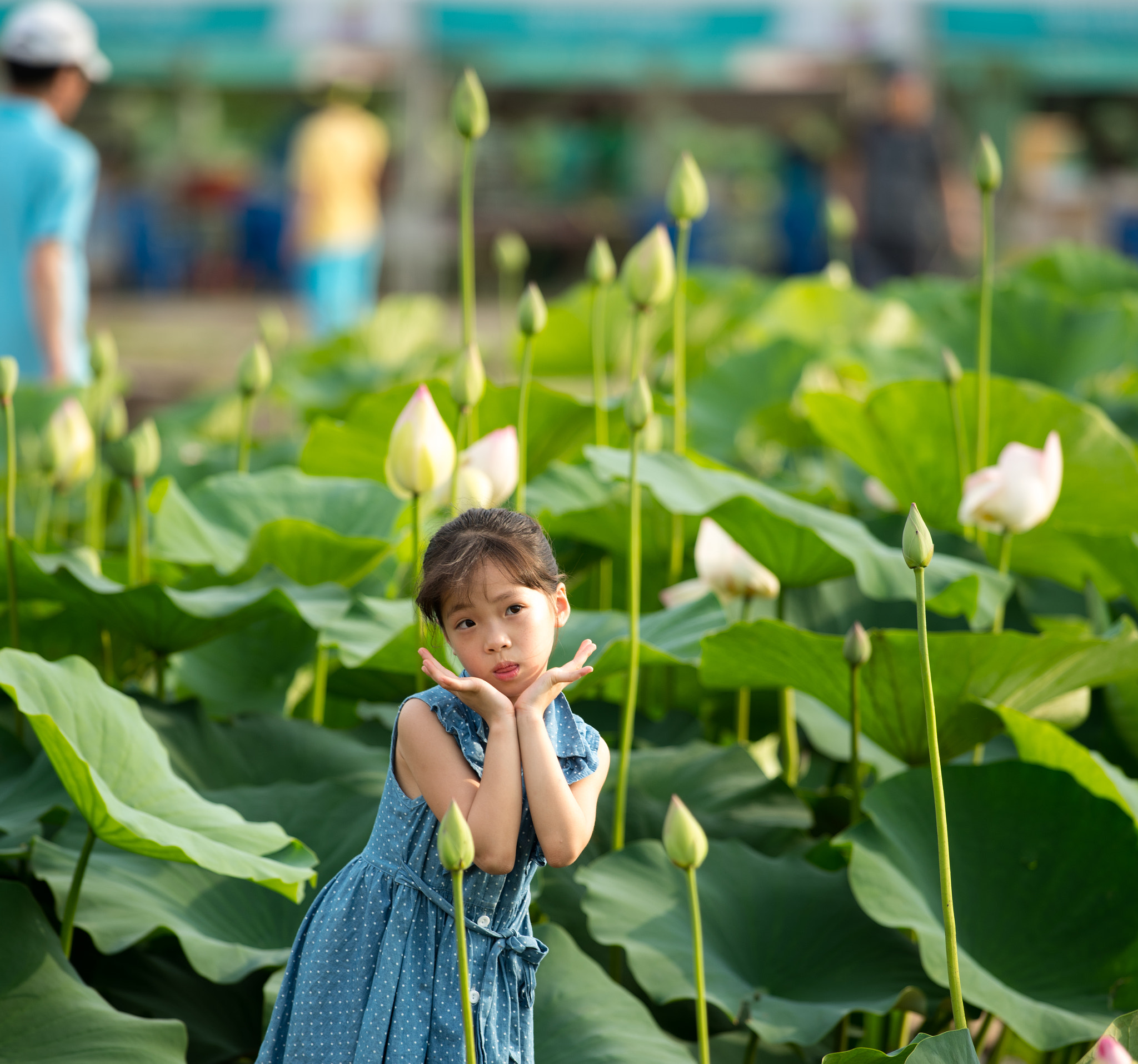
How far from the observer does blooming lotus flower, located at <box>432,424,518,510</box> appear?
124cm

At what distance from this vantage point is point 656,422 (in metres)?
1.75

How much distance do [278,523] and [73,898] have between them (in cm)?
44

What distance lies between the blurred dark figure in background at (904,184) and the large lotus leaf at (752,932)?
4.34m

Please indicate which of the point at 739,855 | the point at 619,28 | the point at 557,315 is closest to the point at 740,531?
the point at 739,855

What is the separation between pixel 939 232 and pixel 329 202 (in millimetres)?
2527

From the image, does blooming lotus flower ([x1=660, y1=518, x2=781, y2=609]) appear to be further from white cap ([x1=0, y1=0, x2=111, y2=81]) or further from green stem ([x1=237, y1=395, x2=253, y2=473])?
white cap ([x1=0, y1=0, x2=111, y2=81])

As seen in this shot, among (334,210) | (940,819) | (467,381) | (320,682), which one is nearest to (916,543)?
(940,819)

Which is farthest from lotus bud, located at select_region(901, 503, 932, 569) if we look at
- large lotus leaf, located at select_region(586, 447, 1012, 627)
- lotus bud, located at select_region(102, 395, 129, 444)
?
lotus bud, located at select_region(102, 395, 129, 444)

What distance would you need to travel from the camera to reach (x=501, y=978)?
83cm

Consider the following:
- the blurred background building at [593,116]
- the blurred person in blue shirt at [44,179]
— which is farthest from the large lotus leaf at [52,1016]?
the blurred background building at [593,116]

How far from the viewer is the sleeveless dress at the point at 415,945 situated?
31.2 inches

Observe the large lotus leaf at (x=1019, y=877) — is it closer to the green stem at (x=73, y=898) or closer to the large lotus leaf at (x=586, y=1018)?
the large lotus leaf at (x=586, y=1018)

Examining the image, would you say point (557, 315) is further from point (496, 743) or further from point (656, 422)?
point (496, 743)

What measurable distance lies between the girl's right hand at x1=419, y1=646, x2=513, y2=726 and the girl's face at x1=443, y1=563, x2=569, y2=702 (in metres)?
0.01
